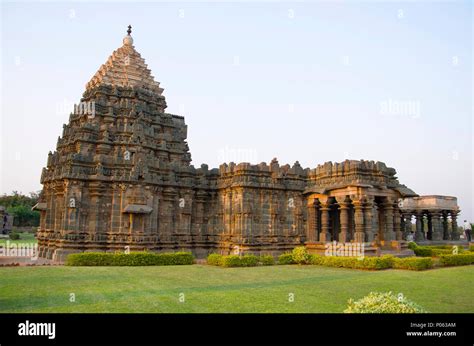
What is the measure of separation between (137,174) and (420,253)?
18354 millimetres

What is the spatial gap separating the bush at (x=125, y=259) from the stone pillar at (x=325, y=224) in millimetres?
8465

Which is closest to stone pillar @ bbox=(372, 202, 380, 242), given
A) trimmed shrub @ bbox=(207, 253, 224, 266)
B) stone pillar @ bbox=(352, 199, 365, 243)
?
stone pillar @ bbox=(352, 199, 365, 243)

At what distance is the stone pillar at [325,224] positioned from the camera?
78.0ft

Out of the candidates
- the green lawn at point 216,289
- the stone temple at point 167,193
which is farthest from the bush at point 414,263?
the stone temple at point 167,193

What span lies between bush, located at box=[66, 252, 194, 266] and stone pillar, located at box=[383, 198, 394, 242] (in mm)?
11759

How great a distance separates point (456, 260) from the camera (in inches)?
792

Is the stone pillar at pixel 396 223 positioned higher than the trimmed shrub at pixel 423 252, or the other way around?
the stone pillar at pixel 396 223

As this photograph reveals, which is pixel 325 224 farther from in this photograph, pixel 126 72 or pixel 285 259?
pixel 126 72

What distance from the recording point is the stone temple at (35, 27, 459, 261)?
22.4m

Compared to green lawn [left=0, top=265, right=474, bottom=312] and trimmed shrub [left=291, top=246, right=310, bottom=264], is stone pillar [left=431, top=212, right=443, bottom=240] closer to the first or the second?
green lawn [left=0, top=265, right=474, bottom=312]

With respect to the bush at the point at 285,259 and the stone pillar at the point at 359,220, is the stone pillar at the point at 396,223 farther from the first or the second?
the bush at the point at 285,259
